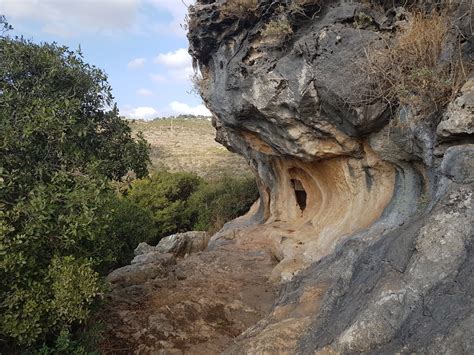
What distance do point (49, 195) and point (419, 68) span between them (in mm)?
5241

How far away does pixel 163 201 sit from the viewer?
2141cm

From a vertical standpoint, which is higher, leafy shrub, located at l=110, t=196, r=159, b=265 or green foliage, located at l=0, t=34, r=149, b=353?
green foliage, located at l=0, t=34, r=149, b=353

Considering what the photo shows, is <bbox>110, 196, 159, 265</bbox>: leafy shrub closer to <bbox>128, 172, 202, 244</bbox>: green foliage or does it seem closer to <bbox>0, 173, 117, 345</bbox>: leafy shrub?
<bbox>128, 172, 202, 244</bbox>: green foliage

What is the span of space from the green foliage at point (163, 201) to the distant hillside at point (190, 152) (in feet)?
12.4

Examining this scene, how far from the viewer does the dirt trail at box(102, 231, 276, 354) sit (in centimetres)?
669

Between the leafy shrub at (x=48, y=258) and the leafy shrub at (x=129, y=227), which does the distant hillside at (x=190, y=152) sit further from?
the leafy shrub at (x=48, y=258)

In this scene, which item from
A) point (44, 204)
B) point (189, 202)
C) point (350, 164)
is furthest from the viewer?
point (189, 202)

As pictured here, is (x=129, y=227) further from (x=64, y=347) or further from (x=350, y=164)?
(x=64, y=347)

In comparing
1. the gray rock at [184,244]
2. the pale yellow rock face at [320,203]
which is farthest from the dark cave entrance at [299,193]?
the gray rock at [184,244]

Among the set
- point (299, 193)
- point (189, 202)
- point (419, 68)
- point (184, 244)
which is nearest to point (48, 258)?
point (419, 68)

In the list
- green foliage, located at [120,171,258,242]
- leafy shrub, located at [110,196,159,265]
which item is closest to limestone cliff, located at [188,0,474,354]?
leafy shrub, located at [110,196,159,265]

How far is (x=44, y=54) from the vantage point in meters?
6.00

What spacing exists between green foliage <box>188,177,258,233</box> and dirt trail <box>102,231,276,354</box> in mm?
8421

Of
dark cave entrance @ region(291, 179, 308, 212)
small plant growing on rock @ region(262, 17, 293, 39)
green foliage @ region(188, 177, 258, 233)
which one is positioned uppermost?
small plant growing on rock @ region(262, 17, 293, 39)
